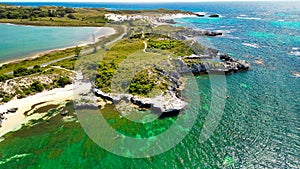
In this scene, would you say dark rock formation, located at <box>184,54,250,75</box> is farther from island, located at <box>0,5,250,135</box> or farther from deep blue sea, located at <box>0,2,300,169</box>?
deep blue sea, located at <box>0,2,300,169</box>

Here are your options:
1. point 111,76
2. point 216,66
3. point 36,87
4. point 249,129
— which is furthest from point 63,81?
point 249,129

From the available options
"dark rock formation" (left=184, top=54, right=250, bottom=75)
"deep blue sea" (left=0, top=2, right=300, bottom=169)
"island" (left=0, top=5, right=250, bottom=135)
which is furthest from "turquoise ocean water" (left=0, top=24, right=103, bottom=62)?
"deep blue sea" (left=0, top=2, right=300, bottom=169)

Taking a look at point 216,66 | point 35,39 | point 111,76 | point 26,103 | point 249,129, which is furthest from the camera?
point 35,39

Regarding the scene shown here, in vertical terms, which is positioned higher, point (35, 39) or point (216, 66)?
point (35, 39)

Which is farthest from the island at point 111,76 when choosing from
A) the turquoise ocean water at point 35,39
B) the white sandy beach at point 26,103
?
the turquoise ocean water at point 35,39

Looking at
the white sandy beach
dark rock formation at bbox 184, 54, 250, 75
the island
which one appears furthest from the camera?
dark rock formation at bbox 184, 54, 250, 75

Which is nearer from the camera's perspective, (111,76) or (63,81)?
(63,81)

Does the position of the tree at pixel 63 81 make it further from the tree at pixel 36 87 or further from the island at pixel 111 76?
the tree at pixel 36 87

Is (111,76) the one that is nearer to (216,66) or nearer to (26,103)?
(26,103)

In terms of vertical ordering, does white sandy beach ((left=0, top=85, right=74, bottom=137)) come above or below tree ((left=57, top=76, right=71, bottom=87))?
below

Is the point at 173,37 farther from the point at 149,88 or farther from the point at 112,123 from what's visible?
Result: the point at 112,123

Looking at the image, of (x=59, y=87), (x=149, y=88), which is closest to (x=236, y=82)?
(x=149, y=88)
